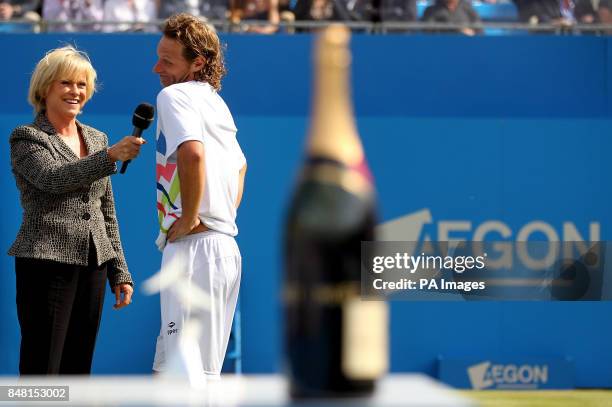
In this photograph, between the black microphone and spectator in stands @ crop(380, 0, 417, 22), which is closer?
the black microphone

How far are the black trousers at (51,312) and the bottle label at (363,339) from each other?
2.34 metres

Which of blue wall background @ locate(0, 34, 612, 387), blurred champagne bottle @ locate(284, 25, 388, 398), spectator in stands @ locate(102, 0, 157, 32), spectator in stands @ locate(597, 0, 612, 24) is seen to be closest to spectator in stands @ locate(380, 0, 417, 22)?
blue wall background @ locate(0, 34, 612, 387)

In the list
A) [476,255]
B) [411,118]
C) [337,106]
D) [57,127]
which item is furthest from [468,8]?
[337,106]

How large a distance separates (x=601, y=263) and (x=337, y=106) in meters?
5.07

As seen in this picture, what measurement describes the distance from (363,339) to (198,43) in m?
2.16

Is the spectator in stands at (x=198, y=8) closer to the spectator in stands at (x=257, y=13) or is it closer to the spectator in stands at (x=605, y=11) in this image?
the spectator in stands at (x=257, y=13)

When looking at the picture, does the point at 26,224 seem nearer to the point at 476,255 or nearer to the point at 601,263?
the point at 476,255

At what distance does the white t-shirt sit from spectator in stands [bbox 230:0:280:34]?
132 inches

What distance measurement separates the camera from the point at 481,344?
6.07 metres

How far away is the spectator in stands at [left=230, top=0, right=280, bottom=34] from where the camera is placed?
6.45 meters

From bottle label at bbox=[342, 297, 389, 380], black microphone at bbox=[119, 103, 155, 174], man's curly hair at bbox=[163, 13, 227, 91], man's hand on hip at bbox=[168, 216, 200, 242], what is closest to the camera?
bottle label at bbox=[342, 297, 389, 380]

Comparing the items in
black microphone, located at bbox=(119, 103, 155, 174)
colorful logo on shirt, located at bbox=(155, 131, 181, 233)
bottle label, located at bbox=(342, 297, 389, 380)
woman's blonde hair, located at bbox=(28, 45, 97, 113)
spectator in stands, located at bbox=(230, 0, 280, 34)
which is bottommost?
bottle label, located at bbox=(342, 297, 389, 380)

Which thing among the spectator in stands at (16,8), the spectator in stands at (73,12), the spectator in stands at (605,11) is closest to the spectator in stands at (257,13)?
the spectator in stands at (73,12)

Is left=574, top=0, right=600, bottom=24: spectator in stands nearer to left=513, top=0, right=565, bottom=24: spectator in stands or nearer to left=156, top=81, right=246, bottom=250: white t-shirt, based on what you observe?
left=513, top=0, right=565, bottom=24: spectator in stands
